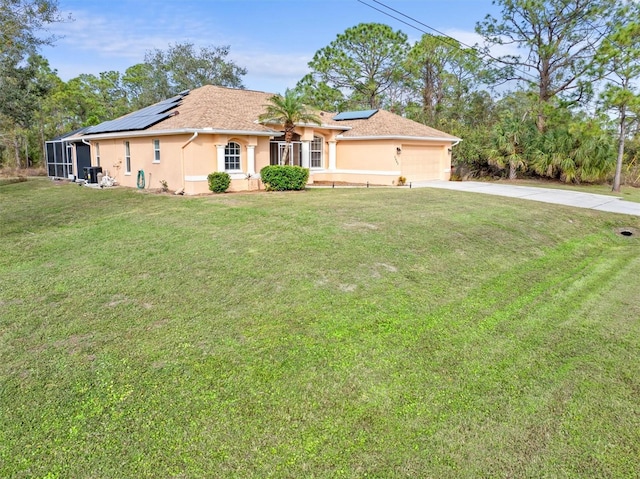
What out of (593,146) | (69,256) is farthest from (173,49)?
(69,256)

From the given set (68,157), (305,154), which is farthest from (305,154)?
(68,157)

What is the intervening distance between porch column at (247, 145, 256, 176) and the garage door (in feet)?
26.7

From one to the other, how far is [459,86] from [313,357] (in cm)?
4178

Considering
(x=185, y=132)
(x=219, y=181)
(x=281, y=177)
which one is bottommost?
(x=219, y=181)

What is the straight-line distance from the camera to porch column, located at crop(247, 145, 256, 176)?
59.5 feet

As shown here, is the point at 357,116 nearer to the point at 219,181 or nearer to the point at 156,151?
the point at 219,181

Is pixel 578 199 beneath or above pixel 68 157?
beneath

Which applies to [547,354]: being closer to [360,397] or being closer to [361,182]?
[360,397]

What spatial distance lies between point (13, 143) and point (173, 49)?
16.4 m

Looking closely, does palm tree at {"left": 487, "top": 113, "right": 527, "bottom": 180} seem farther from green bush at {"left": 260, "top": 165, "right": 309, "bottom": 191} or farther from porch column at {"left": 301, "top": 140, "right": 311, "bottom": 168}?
green bush at {"left": 260, "top": 165, "right": 309, "bottom": 191}

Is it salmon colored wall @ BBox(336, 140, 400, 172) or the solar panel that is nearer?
salmon colored wall @ BBox(336, 140, 400, 172)

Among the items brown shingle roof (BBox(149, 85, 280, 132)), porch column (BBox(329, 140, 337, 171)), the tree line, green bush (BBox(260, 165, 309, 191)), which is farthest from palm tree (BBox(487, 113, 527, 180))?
brown shingle roof (BBox(149, 85, 280, 132))

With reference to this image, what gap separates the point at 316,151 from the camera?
22.8 metres

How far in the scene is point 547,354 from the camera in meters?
4.89
